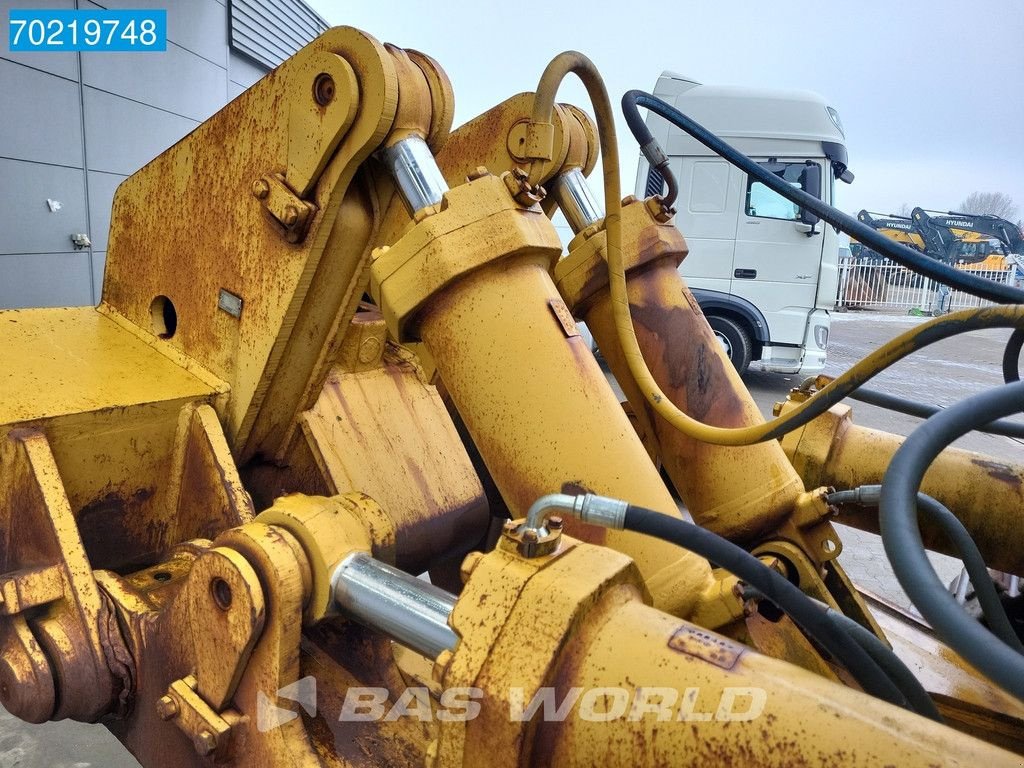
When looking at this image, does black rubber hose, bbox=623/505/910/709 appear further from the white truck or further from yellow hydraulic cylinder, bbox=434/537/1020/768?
the white truck

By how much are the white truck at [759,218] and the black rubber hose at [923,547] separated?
257 inches

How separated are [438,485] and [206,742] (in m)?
0.82

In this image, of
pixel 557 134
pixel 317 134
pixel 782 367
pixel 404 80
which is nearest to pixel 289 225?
pixel 317 134

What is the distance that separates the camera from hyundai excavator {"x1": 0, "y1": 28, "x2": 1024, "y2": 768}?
728 mm

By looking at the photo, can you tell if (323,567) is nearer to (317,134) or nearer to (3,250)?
(317,134)

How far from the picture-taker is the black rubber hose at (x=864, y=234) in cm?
124

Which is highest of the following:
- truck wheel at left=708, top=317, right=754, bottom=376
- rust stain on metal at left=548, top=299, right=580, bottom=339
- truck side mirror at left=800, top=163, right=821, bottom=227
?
truck side mirror at left=800, top=163, right=821, bottom=227

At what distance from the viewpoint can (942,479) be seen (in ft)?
5.63

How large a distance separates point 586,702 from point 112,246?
1.65 m

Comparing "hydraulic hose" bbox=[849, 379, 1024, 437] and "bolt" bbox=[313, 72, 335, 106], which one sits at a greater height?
"bolt" bbox=[313, 72, 335, 106]

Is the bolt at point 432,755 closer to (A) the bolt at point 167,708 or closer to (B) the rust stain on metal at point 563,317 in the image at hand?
(A) the bolt at point 167,708

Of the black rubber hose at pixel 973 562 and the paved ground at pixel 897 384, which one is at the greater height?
the black rubber hose at pixel 973 562

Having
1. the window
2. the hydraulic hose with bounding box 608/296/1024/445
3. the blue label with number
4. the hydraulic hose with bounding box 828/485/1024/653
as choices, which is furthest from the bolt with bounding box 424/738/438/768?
the window

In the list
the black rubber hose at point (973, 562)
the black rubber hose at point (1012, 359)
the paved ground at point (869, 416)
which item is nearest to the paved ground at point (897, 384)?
the paved ground at point (869, 416)
